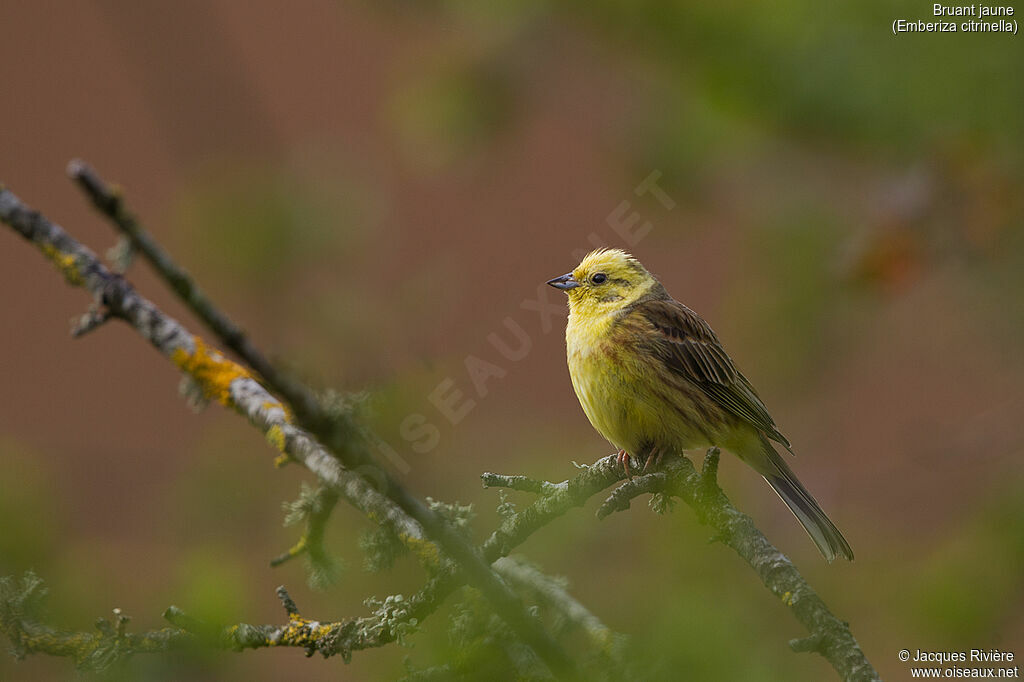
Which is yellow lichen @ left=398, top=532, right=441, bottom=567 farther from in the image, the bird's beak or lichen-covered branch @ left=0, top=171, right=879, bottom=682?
the bird's beak

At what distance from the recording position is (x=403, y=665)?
2.20 meters

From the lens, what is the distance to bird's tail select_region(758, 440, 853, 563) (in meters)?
4.12

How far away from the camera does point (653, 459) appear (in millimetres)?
3770

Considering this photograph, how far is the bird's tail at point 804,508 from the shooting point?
162 inches

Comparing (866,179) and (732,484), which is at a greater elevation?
(866,179)

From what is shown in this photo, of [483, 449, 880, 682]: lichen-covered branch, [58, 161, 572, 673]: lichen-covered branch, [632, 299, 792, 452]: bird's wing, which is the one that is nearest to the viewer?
[58, 161, 572, 673]: lichen-covered branch

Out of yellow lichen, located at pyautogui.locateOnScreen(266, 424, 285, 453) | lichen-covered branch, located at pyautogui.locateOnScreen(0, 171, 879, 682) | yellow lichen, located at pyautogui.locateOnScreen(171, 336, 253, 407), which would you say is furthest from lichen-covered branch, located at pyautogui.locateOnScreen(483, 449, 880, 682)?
yellow lichen, located at pyautogui.locateOnScreen(171, 336, 253, 407)

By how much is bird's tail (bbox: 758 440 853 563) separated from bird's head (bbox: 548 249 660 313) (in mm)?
968

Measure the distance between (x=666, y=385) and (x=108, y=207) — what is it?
3238mm

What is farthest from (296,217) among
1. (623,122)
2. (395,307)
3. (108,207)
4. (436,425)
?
(108,207)

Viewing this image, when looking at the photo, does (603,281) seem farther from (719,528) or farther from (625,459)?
(719,528)

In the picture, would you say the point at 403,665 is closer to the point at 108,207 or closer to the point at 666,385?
the point at 108,207

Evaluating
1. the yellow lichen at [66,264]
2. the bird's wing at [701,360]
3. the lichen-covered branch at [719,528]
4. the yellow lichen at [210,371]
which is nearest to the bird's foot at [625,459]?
the lichen-covered branch at [719,528]

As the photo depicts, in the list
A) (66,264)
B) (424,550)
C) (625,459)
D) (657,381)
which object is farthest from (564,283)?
(66,264)
